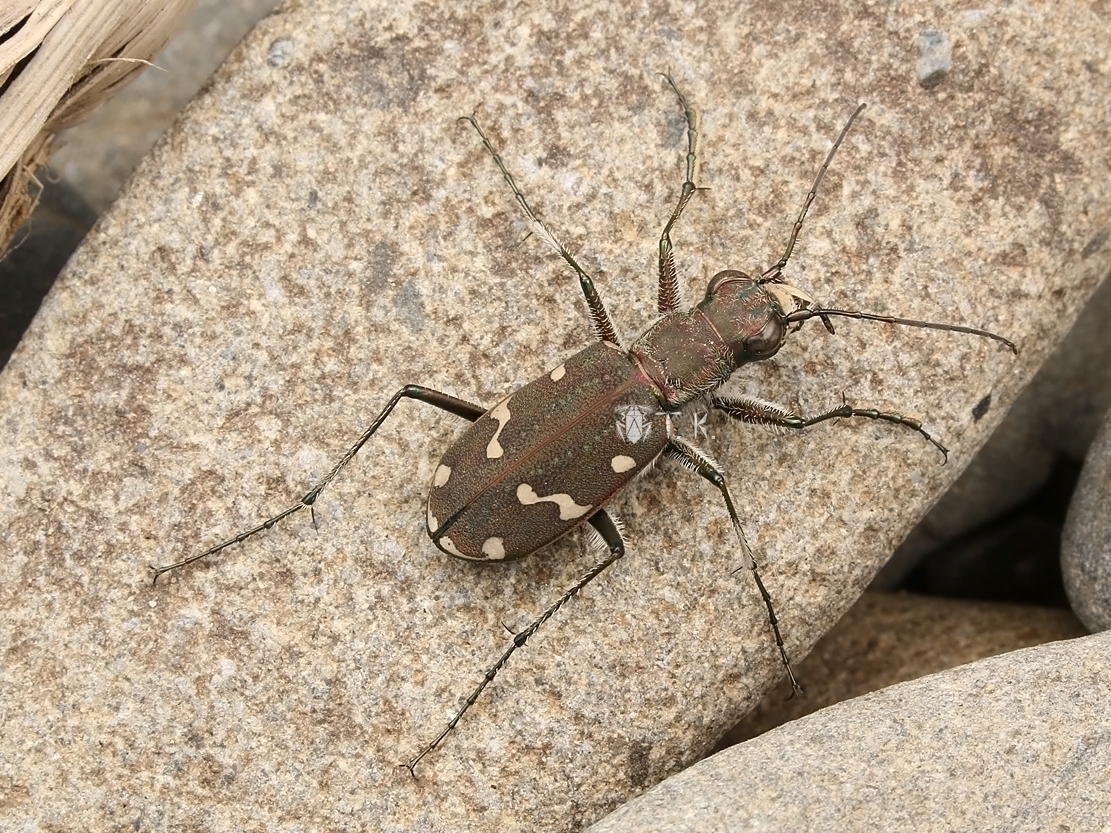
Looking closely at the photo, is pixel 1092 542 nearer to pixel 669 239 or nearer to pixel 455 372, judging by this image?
pixel 669 239

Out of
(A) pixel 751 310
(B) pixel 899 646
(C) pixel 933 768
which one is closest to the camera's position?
(C) pixel 933 768

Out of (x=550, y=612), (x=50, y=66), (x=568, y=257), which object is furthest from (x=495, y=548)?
(x=50, y=66)

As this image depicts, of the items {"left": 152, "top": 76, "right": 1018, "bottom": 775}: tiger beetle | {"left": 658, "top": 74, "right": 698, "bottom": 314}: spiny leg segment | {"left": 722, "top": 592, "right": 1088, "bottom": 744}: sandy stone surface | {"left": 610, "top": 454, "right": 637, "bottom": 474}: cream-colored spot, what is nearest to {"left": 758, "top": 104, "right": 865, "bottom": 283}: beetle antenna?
{"left": 152, "top": 76, "right": 1018, "bottom": 775}: tiger beetle

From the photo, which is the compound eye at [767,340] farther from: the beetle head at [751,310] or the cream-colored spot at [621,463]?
the cream-colored spot at [621,463]

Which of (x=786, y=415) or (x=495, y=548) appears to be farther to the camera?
(x=786, y=415)

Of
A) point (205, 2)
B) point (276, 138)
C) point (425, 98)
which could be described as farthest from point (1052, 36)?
point (205, 2)

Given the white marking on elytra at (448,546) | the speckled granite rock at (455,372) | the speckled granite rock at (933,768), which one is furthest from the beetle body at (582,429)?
the speckled granite rock at (933,768)

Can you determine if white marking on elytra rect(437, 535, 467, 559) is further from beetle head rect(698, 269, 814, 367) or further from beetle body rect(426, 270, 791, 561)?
beetle head rect(698, 269, 814, 367)
